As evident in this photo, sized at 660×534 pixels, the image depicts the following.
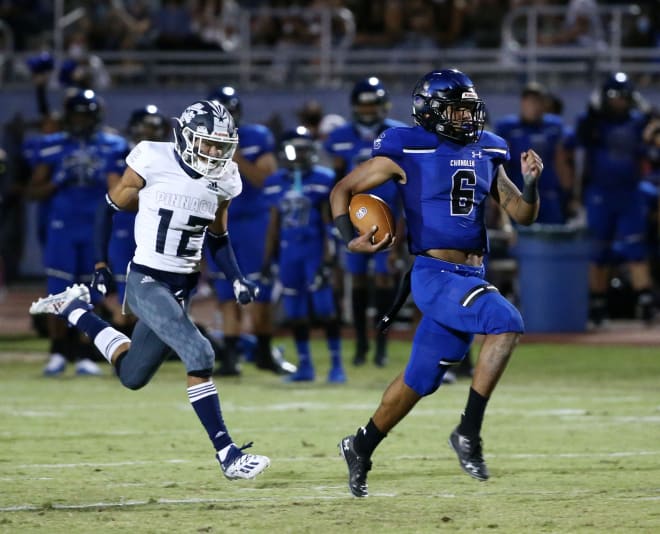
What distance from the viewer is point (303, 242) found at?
11.5 meters

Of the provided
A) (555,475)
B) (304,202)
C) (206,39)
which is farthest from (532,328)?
(555,475)

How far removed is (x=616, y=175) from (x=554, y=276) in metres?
1.15

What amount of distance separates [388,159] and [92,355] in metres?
6.57

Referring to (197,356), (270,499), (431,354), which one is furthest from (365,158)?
(270,499)

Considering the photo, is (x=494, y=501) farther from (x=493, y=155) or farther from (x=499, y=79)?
(x=499, y=79)

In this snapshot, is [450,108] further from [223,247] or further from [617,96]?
[617,96]

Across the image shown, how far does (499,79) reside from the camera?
60.2ft

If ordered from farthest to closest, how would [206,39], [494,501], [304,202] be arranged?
[206,39] → [304,202] → [494,501]

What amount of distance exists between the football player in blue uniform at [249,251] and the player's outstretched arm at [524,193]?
16.2ft

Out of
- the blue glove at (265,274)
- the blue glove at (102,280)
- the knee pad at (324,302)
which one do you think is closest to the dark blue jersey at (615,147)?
the knee pad at (324,302)

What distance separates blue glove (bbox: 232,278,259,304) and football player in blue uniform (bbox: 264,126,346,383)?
432 centimetres

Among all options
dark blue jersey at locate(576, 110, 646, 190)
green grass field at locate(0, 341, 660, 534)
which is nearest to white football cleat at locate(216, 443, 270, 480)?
green grass field at locate(0, 341, 660, 534)

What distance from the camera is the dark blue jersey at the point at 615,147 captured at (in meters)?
14.6

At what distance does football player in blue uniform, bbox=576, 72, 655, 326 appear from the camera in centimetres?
1451
